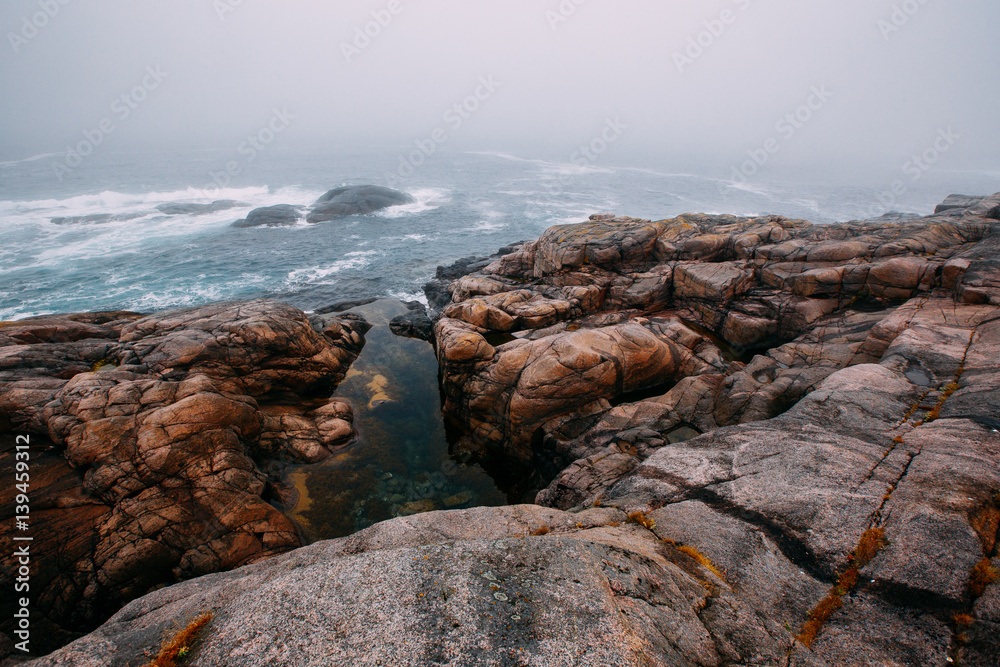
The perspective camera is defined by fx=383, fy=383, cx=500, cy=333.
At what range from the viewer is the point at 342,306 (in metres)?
37.1

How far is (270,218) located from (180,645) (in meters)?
73.7

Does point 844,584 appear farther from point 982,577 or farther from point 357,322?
point 357,322

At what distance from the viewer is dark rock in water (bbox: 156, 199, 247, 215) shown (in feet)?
233

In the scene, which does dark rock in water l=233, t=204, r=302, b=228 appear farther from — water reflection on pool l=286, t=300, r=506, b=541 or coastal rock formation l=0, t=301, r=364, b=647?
water reflection on pool l=286, t=300, r=506, b=541

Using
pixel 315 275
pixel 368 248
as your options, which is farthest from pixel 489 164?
pixel 315 275

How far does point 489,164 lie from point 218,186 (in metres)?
89.7

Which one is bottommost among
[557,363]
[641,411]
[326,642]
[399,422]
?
[399,422]

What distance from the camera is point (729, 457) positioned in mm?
11617

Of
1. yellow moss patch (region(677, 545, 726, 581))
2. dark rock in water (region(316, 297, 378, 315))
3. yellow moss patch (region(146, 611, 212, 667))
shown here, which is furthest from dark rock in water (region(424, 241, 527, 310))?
yellow moss patch (region(146, 611, 212, 667))

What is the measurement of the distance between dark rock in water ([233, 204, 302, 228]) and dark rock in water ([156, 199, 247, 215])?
44.7 feet

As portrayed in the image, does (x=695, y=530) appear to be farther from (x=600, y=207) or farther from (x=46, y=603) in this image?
(x=600, y=207)

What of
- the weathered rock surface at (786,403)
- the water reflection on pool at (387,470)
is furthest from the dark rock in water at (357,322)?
the weathered rock surface at (786,403)

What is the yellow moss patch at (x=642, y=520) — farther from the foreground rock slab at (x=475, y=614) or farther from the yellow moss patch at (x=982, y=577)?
the yellow moss patch at (x=982, y=577)

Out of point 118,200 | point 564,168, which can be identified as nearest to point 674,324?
point 118,200
